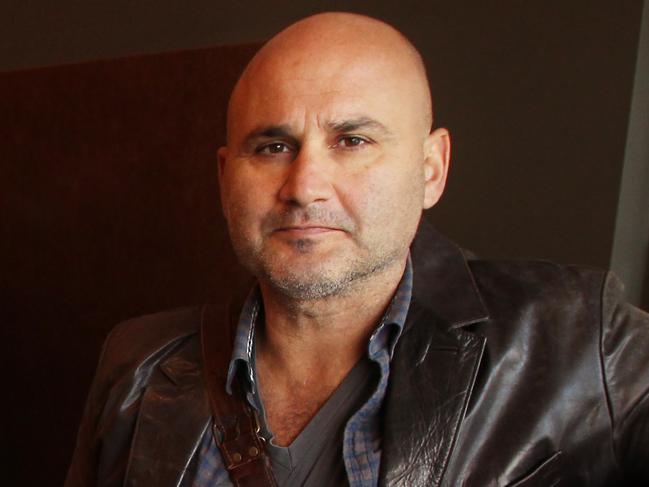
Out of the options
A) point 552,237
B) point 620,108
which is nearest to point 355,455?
point 552,237

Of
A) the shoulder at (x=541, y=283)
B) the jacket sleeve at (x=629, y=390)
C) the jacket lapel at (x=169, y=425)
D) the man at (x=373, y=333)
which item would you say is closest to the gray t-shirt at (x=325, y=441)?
the man at (x=373, y=333)

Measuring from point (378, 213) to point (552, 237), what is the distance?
0.62 meters

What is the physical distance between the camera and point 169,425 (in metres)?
1.08

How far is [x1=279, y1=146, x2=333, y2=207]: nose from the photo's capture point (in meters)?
0.92

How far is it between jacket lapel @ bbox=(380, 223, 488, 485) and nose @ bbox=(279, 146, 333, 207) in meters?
0.26

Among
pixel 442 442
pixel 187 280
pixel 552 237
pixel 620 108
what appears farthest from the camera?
pixel 187 280

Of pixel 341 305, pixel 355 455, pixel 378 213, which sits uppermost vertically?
pixel 378 213

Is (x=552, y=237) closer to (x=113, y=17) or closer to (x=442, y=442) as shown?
(x=442, y=442)

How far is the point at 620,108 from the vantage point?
1.29 m

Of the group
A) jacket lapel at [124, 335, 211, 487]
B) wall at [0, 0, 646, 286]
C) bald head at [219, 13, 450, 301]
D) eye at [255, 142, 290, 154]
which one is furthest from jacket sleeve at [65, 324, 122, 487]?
wall at [0, 0, 646, 286]

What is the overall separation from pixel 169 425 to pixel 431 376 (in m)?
0.43

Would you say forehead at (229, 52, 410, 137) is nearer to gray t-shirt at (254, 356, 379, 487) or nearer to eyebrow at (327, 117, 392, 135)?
eyebrow at (327, 117, 392, 135)

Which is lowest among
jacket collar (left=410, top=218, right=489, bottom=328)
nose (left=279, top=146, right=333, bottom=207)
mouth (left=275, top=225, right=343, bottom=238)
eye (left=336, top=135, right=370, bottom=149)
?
jacket collar (left=410, top=218, right=489, bottom=328)

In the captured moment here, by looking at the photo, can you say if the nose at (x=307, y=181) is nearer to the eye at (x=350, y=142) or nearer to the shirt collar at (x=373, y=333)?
the eye at (x=350, y=142)
